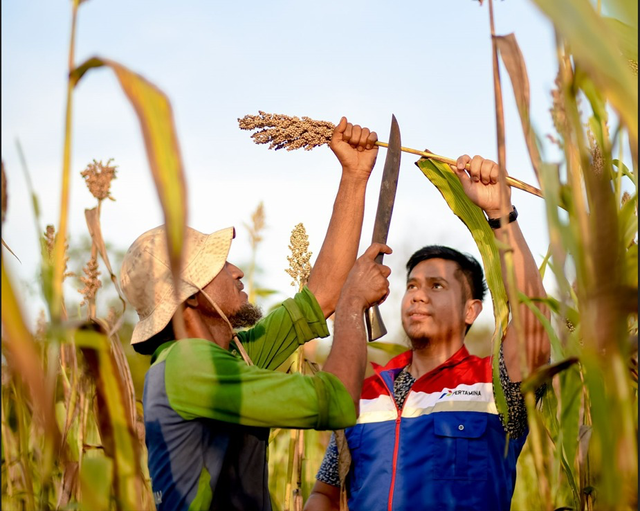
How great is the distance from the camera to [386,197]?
2.48m

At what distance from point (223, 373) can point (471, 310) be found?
157 cm

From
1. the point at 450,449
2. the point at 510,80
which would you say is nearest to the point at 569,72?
the point at 510,80

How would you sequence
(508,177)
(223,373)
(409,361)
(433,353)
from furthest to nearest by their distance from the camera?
(409,361), (433,353), (508,177), (223,373)

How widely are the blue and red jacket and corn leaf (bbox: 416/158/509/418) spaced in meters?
0.64

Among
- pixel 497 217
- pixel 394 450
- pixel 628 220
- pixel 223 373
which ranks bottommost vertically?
pixel 394 450

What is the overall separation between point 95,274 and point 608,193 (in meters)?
1.23

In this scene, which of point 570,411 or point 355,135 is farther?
point 355,135

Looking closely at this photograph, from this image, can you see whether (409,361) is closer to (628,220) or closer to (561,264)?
(628,220)

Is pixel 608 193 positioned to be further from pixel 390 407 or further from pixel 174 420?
pixel 390 407

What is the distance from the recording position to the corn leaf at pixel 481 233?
182 cm

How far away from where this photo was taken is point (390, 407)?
2.81 meters

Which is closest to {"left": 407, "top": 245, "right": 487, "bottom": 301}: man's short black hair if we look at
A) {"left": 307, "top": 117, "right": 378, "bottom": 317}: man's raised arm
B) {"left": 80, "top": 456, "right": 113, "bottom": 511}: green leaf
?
{"left": 307, "top": 117, "right": 378, "bottom": 317}: man's raised arm

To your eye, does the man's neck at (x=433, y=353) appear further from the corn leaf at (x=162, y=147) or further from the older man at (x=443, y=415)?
the corn leaf at (x=162, y=147)

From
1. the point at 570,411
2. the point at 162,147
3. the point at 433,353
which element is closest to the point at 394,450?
the point at 433,353
